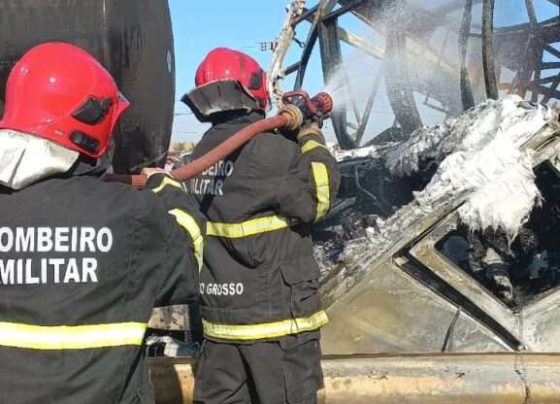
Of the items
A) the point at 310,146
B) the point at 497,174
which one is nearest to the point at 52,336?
the point at 310,146

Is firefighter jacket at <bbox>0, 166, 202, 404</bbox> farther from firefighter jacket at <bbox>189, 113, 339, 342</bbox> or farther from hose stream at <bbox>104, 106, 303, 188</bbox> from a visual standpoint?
firefighter jacket at <bbox>189, 113, 339, 342</bbox>

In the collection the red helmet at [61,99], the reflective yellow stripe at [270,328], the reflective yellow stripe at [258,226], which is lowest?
the reflective yellow stripe at [270,328]

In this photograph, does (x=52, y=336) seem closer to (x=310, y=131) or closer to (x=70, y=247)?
(x=70, y=247)

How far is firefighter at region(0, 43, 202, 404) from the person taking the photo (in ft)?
5.27

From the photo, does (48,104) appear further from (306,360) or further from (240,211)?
(306,360)

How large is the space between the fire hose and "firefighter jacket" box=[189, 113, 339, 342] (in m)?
0.07

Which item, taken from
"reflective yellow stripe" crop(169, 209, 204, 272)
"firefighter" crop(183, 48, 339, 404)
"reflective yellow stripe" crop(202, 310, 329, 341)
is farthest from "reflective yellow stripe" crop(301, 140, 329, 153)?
"reflective yellow stripe" crop(169, 209, 204, 272)

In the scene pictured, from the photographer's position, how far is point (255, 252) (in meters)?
2.71

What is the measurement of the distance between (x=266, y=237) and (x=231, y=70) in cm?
64

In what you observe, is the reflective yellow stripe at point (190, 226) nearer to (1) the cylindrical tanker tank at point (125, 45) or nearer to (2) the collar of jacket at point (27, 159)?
(2) the collar of jacket at point (27, 159)

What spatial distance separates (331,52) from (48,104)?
4847 mm

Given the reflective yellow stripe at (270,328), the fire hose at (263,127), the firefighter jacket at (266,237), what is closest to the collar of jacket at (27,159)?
the fire hose at (263,127)

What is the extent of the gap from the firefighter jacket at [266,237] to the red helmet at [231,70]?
15 centimetres

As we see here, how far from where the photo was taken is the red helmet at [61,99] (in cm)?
168
